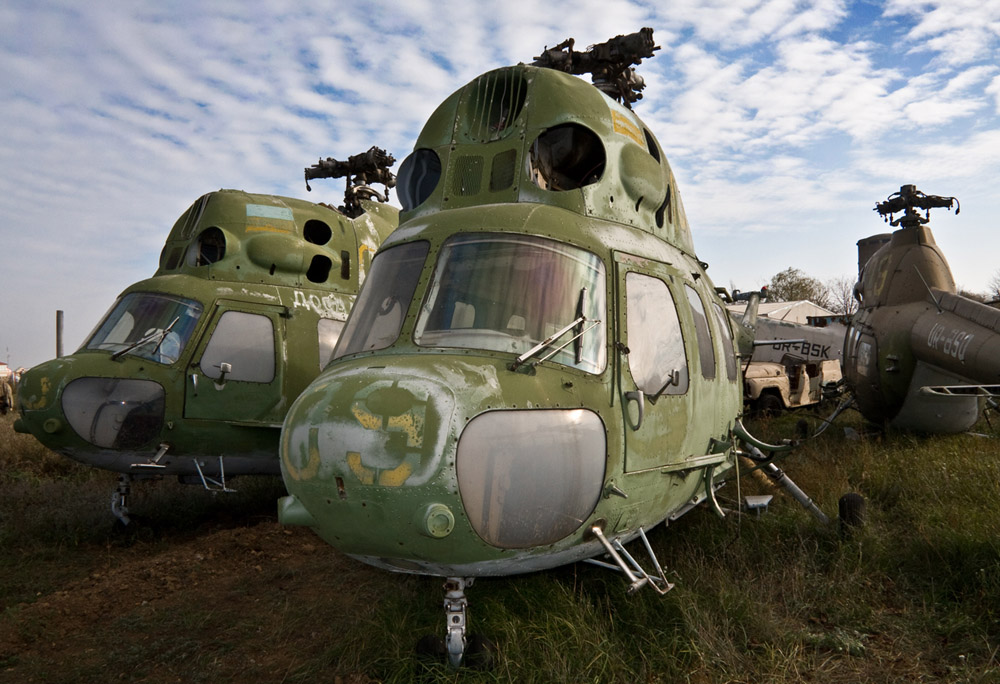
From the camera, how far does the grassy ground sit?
12.4ft

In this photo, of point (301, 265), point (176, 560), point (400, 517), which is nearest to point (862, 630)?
point (400, 517)

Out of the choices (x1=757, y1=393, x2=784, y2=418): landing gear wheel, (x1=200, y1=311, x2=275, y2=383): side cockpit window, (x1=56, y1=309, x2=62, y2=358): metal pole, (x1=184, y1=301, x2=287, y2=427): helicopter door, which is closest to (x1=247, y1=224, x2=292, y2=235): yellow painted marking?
(x1=184, y1=301, x2=287, y2=427): helicopter door

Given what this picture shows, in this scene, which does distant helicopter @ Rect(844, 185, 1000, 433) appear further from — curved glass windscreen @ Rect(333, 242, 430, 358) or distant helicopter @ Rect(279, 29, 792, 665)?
curved glass windscreen @ Rect(333, 242, 430, 358)

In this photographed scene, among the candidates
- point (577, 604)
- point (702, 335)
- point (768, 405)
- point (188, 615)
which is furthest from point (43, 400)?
point (768, 405)

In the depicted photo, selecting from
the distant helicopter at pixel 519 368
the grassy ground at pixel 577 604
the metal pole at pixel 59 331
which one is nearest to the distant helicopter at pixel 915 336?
the grassy ground at pixel 577 604

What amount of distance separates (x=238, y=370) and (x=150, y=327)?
984mm

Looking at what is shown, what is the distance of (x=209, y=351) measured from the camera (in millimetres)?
7059

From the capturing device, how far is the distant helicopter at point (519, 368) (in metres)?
2.94

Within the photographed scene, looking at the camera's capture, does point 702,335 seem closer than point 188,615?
Yes

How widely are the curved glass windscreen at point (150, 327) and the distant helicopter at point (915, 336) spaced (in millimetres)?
9240

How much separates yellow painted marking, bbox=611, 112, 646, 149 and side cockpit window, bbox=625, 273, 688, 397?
131cm

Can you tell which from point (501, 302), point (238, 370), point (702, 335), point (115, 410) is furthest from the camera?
point (238, 370)

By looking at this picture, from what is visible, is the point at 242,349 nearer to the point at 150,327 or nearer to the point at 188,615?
the point at 150,327

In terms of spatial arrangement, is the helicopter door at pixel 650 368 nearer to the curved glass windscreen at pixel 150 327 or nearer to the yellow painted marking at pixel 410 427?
the yellow painted marking at pixel 410 427
